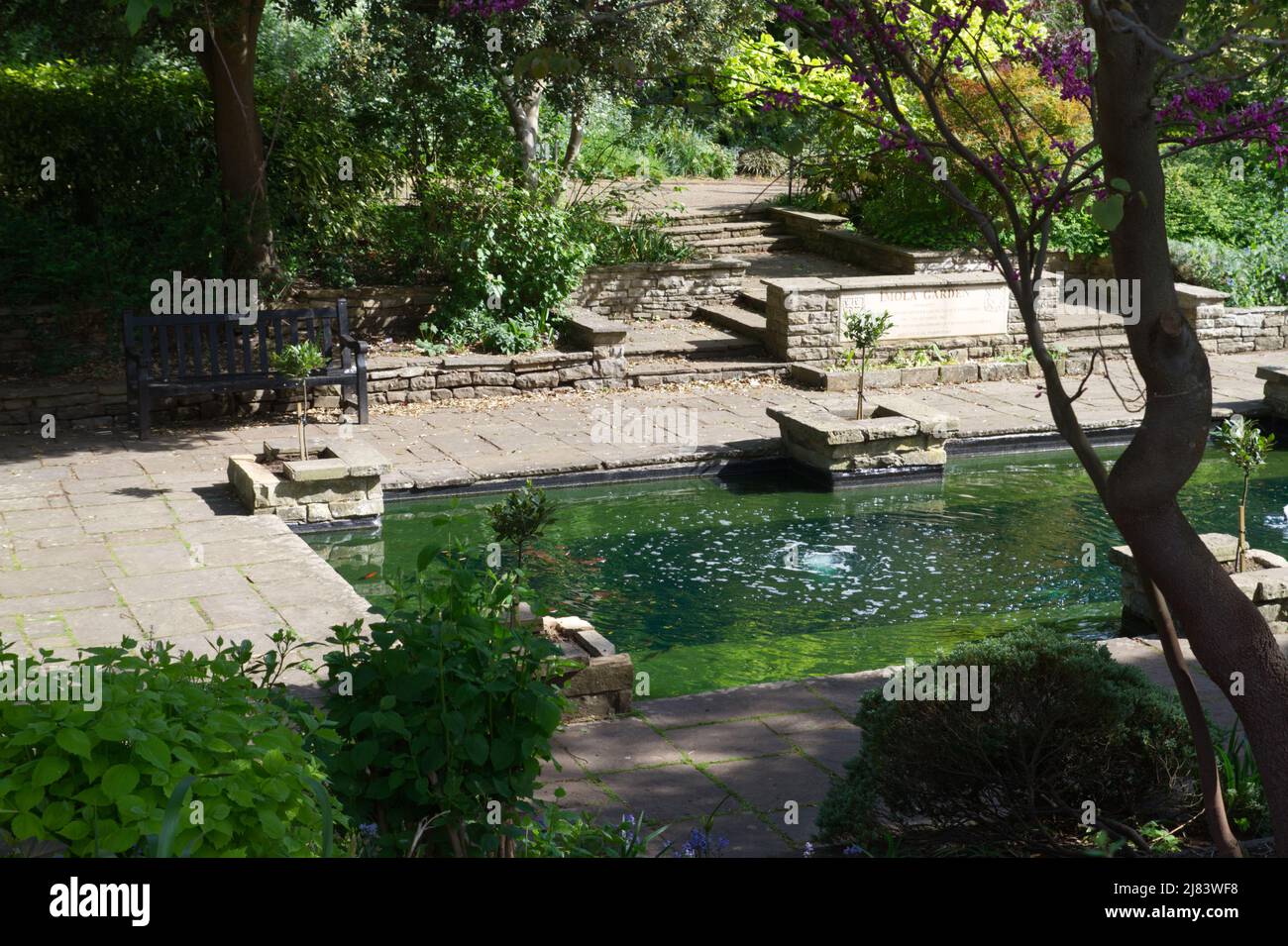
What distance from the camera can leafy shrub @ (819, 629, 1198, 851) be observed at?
3977 mm

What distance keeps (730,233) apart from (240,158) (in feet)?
23.5

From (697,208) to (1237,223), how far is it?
6776 millimetres

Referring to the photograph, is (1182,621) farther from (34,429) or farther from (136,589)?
(34,429)

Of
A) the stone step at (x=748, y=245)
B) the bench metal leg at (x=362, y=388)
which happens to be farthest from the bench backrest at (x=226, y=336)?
the stone step at (x=748, y=245)

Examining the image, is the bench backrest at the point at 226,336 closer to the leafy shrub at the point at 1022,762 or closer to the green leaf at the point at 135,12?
the leafy shrub at the point at 1022,762

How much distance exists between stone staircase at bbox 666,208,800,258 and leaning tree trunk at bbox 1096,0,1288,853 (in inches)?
542

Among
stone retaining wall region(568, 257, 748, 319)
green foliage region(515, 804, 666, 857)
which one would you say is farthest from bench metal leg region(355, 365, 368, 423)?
green foliage region(515, 804, 666, 857)

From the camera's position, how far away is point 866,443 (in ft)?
33.7

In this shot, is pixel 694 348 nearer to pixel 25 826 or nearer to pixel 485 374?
pixel 485 374

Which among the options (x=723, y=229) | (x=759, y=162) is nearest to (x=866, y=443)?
(x=723, y=229)

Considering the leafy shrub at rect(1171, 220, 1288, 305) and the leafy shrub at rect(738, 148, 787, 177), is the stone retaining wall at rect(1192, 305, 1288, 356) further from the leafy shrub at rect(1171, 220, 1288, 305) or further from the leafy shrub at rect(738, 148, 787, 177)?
the leafy shrub at rect(738, 148, 787, 177)

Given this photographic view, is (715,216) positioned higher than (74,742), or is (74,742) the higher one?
(715,216)

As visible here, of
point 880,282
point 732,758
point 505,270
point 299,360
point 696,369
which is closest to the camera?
point 732,758
